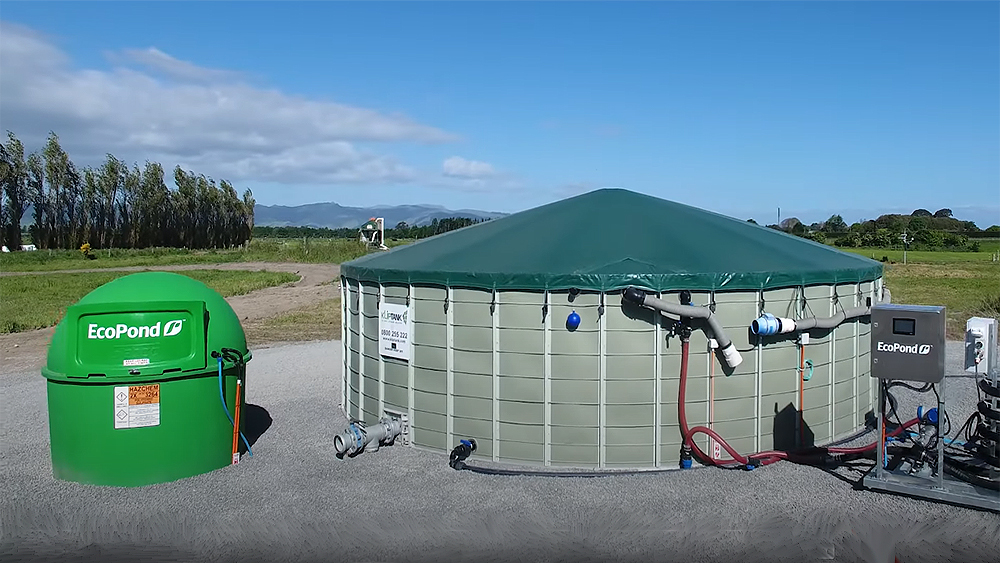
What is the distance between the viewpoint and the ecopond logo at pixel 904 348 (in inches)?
252

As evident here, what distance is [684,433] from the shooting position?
765cm

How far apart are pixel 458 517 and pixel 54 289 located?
3043cm

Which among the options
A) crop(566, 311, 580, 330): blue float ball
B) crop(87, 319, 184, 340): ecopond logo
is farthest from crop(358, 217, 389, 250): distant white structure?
crop(566, 311, 580, 330): blue float ball

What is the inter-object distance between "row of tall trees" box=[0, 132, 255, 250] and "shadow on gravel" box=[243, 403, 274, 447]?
A: 57.5 meters

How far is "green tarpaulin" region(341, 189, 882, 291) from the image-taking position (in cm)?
753

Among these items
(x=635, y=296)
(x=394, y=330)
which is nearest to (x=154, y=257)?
(x=394, y=330)

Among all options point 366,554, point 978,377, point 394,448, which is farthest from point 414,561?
point 978,377

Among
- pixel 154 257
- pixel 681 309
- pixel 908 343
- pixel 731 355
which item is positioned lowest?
pixel 731 355

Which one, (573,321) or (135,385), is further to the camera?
(573,321)

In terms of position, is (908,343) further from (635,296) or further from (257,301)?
(257,301)

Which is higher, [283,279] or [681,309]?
[681,309]

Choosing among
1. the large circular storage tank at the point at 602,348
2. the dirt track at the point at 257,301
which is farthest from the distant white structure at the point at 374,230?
the dirt track at the point at 257,301

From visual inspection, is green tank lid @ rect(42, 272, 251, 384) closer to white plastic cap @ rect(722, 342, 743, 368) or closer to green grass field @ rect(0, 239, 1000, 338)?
white plastic cap @ rect(722, 342, 743, 368)

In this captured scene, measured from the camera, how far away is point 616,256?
7.90m
